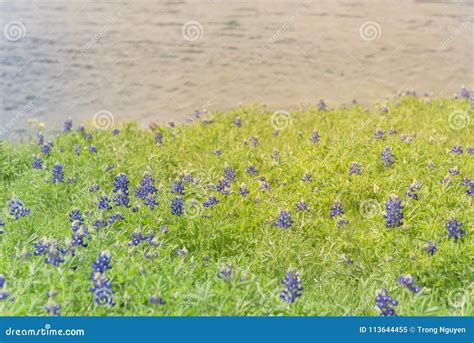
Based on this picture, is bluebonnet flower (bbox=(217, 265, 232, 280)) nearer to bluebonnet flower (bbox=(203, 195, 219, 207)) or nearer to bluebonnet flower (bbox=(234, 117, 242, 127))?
bluebonnet flower (bbox=(203, 195, 219, 207))

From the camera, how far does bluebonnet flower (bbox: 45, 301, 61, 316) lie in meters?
3.60

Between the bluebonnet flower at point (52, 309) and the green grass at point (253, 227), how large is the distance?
91mm

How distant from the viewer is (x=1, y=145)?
7969mm

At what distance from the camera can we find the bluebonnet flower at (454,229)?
4.96 m

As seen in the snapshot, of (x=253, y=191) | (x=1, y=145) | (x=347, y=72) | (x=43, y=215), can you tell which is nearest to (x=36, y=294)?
(x=43, y=215)

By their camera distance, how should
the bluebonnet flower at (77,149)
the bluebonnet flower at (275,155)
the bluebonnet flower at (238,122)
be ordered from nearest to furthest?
the bluebonnet flower at (275,155) → the bluebonnet flower at (77,149) → the bluebonnet flower at (238,122)

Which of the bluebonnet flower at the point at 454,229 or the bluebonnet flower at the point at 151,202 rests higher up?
the bluebonnet flower at the point at 151,202

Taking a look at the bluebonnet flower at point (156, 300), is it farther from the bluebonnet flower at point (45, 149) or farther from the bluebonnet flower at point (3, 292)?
the bluebonnet flower at point (45, 149)

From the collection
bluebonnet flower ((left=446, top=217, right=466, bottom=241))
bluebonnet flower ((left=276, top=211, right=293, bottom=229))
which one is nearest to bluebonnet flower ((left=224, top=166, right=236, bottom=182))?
bluebonnet flower ((left=276, top=211, right=293, bottom=229))

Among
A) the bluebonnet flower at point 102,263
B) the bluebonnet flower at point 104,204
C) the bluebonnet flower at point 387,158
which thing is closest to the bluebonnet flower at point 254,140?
the bluebonnet flower at point 387,158

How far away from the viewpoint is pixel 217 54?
40.5 feet

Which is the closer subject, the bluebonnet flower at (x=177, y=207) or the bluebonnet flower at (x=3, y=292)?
the bluebonnet flower at (x=3, y=292)

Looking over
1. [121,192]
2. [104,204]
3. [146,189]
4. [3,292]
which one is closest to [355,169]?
[146,189]

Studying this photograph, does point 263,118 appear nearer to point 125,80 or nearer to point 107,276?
point 125,80
